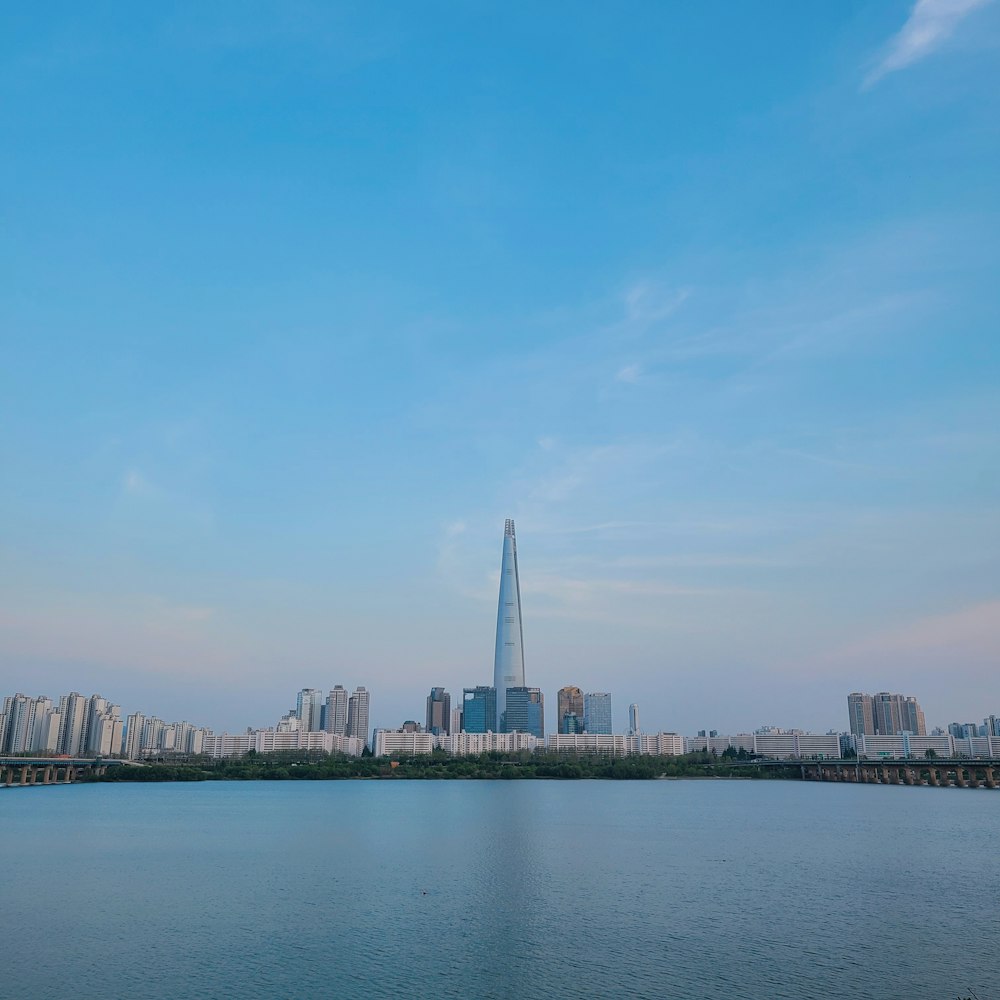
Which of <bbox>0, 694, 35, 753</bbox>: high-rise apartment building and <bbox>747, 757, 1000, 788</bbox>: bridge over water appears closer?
<bbox>747, 757, 1000, 788</bbox>: bridge over water

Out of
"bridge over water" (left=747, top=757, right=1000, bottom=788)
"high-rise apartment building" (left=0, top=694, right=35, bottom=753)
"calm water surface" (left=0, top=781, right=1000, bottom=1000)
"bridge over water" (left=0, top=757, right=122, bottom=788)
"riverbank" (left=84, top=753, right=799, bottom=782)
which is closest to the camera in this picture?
"calm water surface" (left=0, top=781, right=1000, bottom=1000)

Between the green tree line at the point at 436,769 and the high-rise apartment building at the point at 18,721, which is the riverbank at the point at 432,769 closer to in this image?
the green tree line at the point at 436,769

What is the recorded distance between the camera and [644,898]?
115 feet

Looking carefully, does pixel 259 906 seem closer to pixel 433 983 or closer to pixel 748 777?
pixel 433 983

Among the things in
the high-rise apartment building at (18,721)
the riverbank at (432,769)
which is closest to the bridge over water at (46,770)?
the riverbank at (432,769)

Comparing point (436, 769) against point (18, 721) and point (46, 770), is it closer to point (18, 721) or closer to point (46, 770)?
point (46, 770)

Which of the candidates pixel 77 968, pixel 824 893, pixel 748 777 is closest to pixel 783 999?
pixel 824 893

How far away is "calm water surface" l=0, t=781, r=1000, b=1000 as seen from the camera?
24.5 metres

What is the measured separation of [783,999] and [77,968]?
19.5 metres

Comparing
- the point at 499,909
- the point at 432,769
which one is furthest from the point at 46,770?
the point at 499,909

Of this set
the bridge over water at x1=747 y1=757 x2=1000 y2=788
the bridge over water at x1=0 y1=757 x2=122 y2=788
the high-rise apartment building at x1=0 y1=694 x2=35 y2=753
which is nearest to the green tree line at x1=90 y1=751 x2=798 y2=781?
the bridge over water at x1=0 y1=757 x2=122 y2=788

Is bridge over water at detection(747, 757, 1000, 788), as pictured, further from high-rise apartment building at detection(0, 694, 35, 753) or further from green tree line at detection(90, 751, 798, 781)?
high-rise apartment building at detection(0, 694, 35, 753)

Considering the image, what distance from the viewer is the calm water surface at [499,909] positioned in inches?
965

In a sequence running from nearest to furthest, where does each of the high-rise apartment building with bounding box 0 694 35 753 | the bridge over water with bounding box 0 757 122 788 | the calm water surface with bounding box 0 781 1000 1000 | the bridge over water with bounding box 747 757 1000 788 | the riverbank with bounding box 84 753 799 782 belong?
the calm water surface with bounding box 0 781 1000 1000
the bridge over water with bounding box 0 757 122 788
the bridge over water with bounding box 747 757 1000 788
the riverbank with bounding box 84 753 799 782
the high-rise apartment building with bounding box 0 694 35 753
